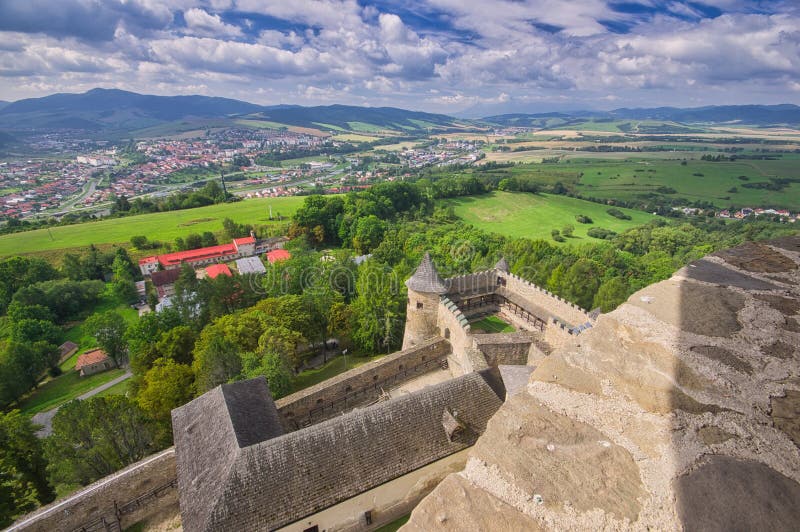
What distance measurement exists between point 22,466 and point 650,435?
104ft

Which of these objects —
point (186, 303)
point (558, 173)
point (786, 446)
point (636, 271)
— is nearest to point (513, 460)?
point (786, 446)

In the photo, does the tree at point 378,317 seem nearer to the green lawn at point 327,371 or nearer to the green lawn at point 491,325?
the green lawn at point 327,371

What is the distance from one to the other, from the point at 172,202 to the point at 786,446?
435ft

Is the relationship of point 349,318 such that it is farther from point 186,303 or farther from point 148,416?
point 186,303

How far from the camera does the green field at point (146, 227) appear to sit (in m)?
77.8

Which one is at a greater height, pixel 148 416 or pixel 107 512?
pixel 107 512

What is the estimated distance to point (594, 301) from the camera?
35.8m

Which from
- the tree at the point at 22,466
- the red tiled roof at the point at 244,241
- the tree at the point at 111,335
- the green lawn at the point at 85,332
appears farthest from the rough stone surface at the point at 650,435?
the red tiled roof at the point at 244,241

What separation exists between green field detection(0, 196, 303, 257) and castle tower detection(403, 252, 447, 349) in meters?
72.1

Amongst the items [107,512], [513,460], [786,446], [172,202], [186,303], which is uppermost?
[786,446]

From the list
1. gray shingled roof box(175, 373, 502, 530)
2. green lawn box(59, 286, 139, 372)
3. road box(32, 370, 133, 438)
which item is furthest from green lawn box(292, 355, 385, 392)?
green lawn box(59, 286, 139, 372)

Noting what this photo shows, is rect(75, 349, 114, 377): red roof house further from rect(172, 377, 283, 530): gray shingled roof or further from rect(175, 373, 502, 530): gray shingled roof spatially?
rect(175, 373, 502, 530): gray shingled roof

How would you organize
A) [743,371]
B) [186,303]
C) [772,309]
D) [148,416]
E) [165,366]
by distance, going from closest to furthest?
1. [743,371]
2. [772,309]
3. [148,416]
4. [165,366]
5. [186,303]

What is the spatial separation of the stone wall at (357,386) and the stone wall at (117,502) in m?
5.81
